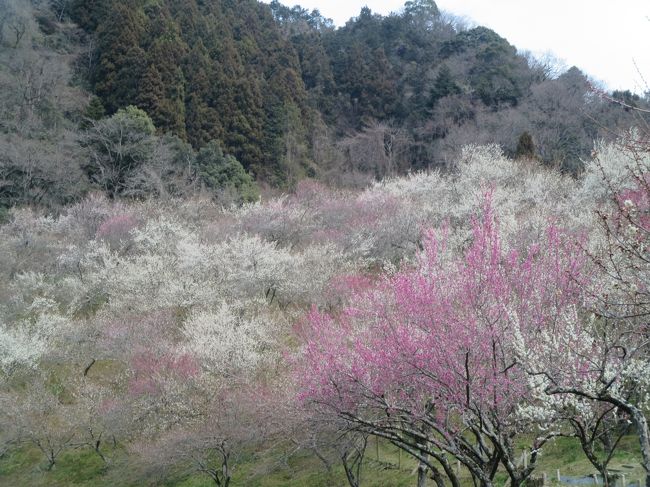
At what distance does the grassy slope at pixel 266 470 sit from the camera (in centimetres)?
1110

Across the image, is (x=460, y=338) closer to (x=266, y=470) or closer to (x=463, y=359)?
(x=463, y=359)

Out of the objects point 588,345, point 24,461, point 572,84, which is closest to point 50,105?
point 24,461

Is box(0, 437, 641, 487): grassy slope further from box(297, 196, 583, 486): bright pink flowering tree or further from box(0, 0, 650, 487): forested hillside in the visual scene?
box(297, 196, 583, 486): bright pink flowering tree

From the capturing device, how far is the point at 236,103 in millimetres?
36250

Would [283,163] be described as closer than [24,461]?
No

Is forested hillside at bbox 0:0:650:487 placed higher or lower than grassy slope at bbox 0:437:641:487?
higher

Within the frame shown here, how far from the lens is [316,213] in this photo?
2828 cm

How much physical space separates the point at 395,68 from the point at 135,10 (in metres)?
19.8

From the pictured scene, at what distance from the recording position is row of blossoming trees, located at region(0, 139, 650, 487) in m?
6.74

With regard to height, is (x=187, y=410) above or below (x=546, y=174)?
below

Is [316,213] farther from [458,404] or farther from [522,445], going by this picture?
[458,404]

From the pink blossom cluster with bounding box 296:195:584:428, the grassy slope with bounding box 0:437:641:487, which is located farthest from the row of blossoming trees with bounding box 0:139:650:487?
the grassy slope with bounding box 0:437:641:487

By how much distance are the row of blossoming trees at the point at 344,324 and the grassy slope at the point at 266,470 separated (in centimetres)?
35

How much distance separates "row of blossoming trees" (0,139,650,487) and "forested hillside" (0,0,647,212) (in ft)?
12.5
